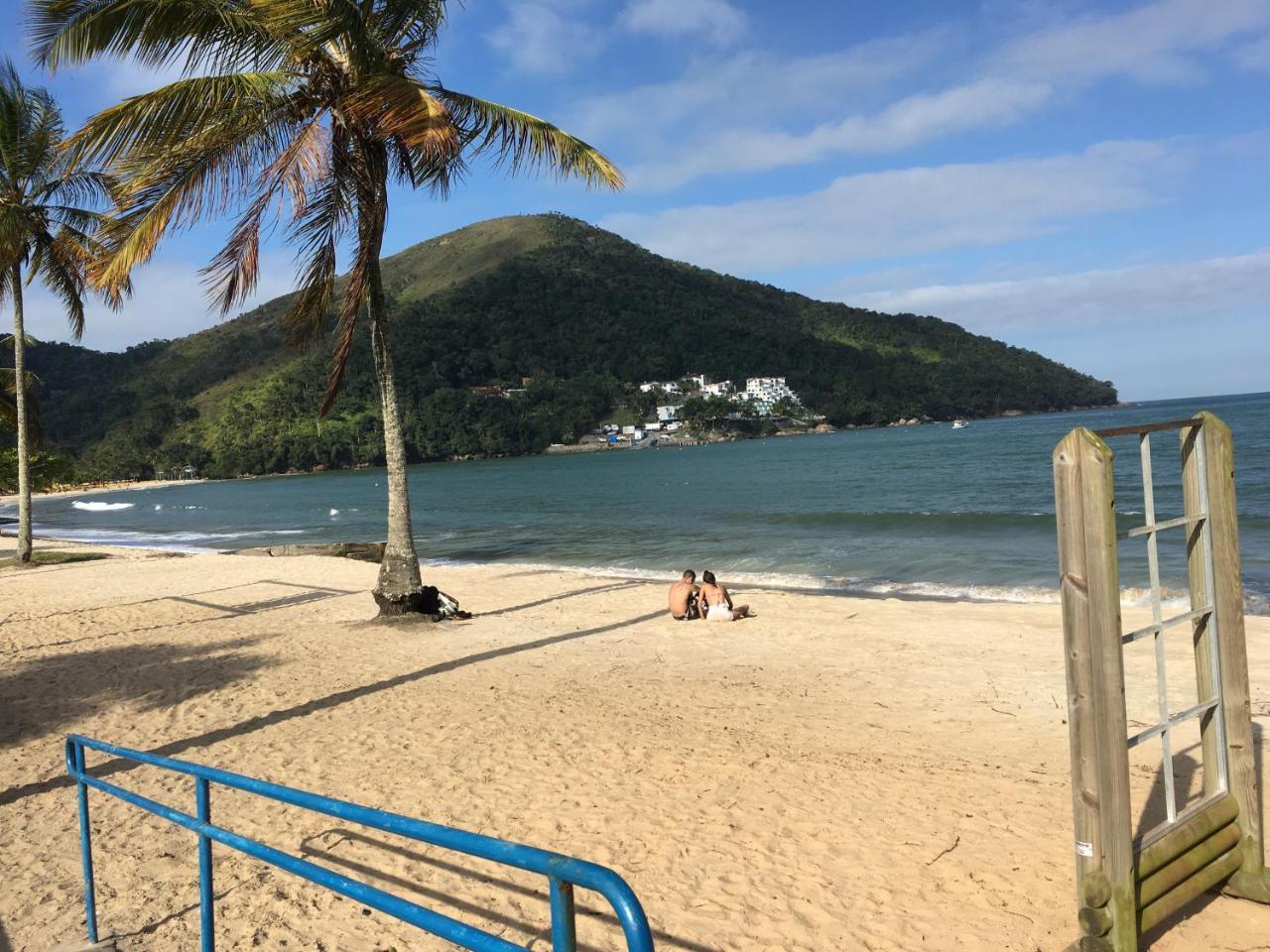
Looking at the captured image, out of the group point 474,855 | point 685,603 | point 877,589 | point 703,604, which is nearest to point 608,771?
point 474,855

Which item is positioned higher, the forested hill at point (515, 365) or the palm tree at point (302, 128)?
the forested hill at point (515, 365)

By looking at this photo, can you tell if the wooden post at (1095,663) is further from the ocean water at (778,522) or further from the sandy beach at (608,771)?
the ocean water at (778,522)

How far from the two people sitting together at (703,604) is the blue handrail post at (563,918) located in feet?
30.0

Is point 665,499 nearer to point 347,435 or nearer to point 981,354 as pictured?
point 347,435

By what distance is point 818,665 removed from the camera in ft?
27.2

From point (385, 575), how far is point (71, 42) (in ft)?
20.2

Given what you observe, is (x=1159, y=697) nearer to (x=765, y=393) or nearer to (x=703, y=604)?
(x=703, y=604)

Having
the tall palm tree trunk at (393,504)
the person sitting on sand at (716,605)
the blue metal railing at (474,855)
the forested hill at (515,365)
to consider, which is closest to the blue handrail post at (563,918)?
the blue metal railing at (474,855)

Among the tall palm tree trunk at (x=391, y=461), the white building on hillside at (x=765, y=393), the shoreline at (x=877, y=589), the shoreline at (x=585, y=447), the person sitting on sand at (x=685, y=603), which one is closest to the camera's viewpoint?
the tall palm tree trunk at (x=391, y=461)

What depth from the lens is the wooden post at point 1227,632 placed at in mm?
3414

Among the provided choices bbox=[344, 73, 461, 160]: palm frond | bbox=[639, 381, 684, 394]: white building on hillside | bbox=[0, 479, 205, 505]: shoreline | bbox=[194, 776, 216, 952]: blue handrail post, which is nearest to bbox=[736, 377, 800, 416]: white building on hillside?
bbox=[639, 381, 684, 394]: white building on hillside

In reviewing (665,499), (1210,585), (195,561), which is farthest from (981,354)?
(1210,585)

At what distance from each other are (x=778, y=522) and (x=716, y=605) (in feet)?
57.7

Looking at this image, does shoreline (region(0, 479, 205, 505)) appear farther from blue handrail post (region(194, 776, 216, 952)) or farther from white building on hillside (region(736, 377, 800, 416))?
blue handrail post (region(194, 776, 216, 952))
